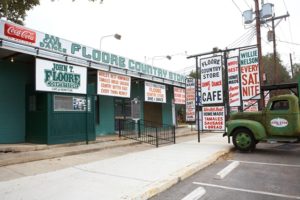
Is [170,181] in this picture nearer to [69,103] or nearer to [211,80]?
[69,103]

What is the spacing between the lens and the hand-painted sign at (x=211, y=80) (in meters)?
13.9

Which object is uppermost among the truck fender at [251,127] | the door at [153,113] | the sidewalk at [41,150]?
the door at [153,113]

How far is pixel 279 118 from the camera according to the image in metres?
11.2

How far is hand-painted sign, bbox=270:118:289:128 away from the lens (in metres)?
11.0

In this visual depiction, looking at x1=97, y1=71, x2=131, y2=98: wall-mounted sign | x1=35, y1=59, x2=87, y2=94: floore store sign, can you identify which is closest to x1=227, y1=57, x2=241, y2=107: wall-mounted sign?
x1=97, y1=71, x2=131, y2=98: wall-mounted sign

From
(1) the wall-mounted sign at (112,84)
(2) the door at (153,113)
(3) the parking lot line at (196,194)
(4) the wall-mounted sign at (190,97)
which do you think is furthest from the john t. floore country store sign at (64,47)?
(3) the parking lot line at (196,194)

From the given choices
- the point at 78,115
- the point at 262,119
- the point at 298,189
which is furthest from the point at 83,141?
the point at 298,189

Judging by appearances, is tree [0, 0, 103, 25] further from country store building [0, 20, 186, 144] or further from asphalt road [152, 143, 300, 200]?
asphalt road [152, 143, 300, 200]

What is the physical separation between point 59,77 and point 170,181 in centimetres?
652

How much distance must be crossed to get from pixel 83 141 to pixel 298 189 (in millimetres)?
8353

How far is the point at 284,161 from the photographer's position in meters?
9.74

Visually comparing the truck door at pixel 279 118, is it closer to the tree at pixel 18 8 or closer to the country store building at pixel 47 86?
the country store building at pixel 47 86

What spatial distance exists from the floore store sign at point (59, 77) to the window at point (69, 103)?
0.32 meters

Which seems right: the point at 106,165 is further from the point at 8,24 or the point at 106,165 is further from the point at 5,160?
the point at 8,24
